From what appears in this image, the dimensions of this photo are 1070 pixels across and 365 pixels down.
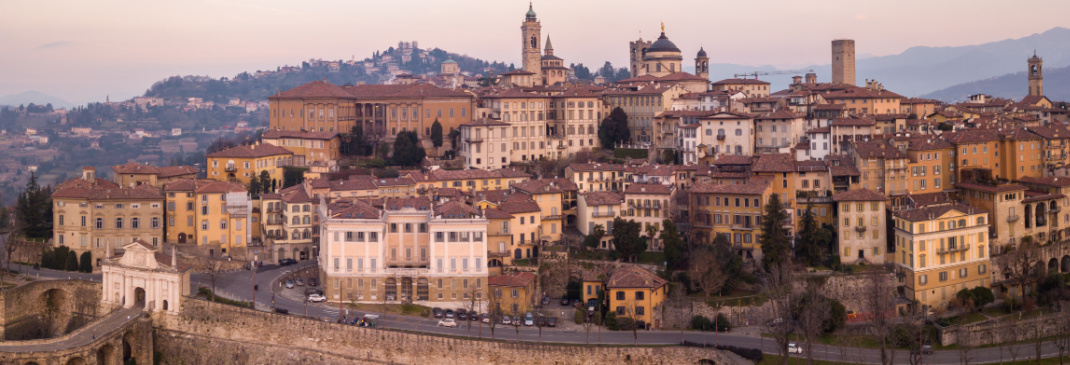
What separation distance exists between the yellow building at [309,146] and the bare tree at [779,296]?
103 ft

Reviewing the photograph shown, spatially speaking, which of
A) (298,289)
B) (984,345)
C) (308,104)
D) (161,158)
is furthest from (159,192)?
(161,158)

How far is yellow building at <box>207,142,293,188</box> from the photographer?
61.6 m

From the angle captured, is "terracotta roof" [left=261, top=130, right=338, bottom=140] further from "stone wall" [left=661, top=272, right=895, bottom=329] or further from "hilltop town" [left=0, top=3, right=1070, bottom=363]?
"stone wall" [left=661, top=272, right=895, bottom=329]

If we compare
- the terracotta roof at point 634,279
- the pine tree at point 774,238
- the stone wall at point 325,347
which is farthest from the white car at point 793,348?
the terracotta roof at point 634,279

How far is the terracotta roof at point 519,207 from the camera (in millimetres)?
50156

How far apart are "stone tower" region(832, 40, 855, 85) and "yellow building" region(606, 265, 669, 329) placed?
4605 centimetres

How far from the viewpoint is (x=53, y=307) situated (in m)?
48.5

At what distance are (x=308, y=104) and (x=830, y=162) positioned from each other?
36.6 metres

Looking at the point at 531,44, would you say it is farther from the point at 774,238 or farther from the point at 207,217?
the point at 774,238

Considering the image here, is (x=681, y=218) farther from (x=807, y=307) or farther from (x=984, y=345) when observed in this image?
(x=984, y=345)

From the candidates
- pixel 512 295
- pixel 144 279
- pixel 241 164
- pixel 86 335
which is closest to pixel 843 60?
pixel 241 164

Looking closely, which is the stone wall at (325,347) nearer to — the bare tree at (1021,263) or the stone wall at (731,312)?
the stone wall at (731,312)

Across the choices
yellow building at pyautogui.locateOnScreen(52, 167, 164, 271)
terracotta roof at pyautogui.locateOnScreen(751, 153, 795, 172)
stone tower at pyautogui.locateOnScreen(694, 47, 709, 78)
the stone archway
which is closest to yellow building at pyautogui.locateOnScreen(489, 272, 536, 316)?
terracotta roof at pyautogui.locateOnScreen(751, 153, 795, 172)

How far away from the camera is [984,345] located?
4384 centimetres
